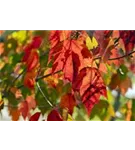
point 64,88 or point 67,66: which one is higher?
point 67,66

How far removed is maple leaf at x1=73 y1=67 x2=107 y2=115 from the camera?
1.74 metres

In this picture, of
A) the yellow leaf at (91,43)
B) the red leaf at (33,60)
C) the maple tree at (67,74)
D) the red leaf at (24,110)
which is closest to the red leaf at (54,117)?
the maple tree at (67,74)

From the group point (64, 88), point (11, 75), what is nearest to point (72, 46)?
point (64, 88)

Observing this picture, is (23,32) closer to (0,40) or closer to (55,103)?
(0,40)

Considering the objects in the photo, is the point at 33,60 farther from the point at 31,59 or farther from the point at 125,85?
the point at 125,85

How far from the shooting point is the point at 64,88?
1750 mm

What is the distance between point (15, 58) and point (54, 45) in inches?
8.7

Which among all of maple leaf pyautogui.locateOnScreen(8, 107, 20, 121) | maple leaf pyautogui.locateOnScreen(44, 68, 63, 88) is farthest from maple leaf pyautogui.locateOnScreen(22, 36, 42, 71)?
maple leaf pyautogui.locateOnScreen(8, 107, 20, 121)

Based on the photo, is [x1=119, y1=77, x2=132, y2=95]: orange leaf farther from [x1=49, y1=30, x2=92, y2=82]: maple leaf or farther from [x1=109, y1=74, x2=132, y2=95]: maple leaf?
[x1=49, y1=30, x2=92, y2=82]: maple leaf

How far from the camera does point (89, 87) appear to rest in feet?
5.72

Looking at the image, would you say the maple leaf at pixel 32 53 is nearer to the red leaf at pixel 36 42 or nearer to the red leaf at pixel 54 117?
the red leaf at pixel 36 42

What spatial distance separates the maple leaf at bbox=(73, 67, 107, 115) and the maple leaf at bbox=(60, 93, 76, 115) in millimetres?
49
